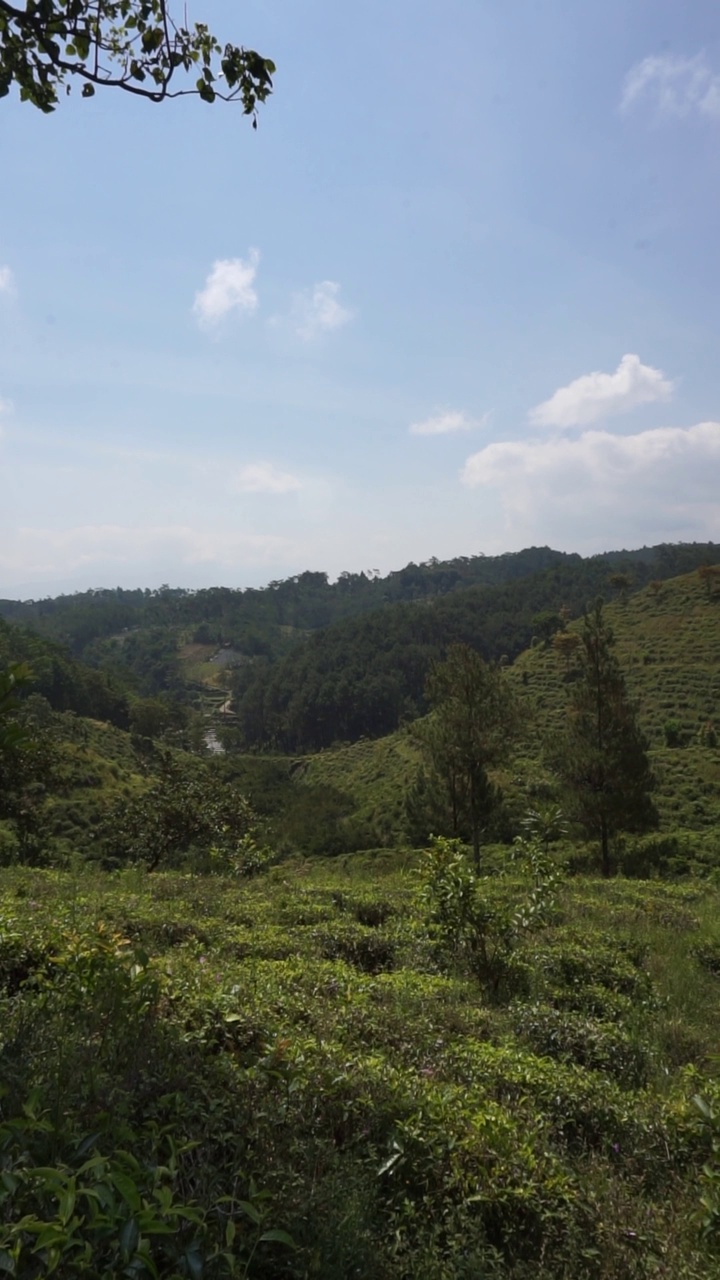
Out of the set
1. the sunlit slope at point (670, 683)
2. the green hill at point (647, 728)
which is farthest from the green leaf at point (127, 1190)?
the sunlit slope at point (670, 683)

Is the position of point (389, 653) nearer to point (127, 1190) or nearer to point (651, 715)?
point (651, 715)

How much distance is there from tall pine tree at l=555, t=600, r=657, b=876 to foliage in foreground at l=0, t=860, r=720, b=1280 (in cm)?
1080

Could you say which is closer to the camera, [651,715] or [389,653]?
[651,715]

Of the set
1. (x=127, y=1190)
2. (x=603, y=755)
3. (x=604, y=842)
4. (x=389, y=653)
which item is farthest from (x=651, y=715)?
(x=389, y=653)

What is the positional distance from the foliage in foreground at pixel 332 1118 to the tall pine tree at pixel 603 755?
425 inches

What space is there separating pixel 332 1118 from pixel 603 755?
550 inches

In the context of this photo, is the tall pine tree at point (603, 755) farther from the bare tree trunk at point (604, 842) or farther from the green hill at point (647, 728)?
the green hill at point (647, 728)

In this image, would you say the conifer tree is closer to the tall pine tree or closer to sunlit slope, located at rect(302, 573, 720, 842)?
sunlit slope, located at rect(302, 573, 720, 842)

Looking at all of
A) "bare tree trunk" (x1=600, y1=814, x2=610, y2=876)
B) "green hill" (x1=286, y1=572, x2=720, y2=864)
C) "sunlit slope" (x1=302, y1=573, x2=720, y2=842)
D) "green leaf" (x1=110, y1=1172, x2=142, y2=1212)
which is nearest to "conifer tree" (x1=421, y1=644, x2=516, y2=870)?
"green hill" (x1=286, y1=572, x2=720, y2=864)

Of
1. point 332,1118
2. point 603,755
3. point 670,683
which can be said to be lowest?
point 670,683

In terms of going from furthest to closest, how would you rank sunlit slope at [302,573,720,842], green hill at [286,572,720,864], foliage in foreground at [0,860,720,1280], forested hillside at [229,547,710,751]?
forested hillside at [229,547,710,751], sunlit slope at [302,573,720,842], green hill at [286,572,720,864], foliage in foreground at [0,860,720,1280]

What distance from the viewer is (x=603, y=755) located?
50.6 ft

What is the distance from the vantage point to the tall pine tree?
1542cm

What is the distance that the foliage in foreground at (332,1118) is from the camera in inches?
70.8
